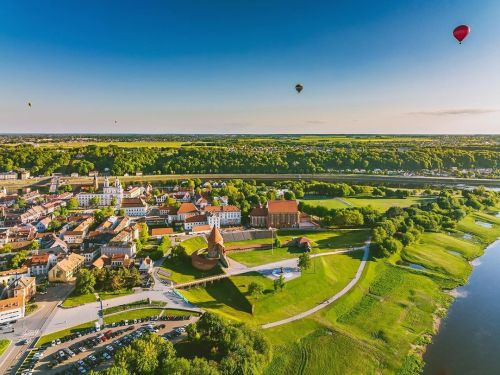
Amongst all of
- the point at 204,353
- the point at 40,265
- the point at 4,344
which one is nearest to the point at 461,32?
the point at 204,353

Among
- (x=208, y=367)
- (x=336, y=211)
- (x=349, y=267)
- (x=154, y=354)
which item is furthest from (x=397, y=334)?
(x=336, y=211)

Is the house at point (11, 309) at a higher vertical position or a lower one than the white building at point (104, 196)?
lower

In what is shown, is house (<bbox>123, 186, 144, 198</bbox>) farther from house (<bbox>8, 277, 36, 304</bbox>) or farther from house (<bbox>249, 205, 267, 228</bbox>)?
house (<bbox>8, 277, 36, 304</bbox>)

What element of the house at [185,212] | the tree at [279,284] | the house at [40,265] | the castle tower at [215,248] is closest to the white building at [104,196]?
the house at [185,212]

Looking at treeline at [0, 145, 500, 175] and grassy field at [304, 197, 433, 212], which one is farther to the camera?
treeline at [0, 145, 500, 175]

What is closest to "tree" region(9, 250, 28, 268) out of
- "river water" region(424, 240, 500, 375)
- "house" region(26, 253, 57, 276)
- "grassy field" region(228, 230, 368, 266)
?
"house" region(26, 253, 57, 276)

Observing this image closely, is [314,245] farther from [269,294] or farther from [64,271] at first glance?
[64,271]

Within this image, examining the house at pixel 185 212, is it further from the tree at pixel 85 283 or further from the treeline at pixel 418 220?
the treeline at pixel 418 220
